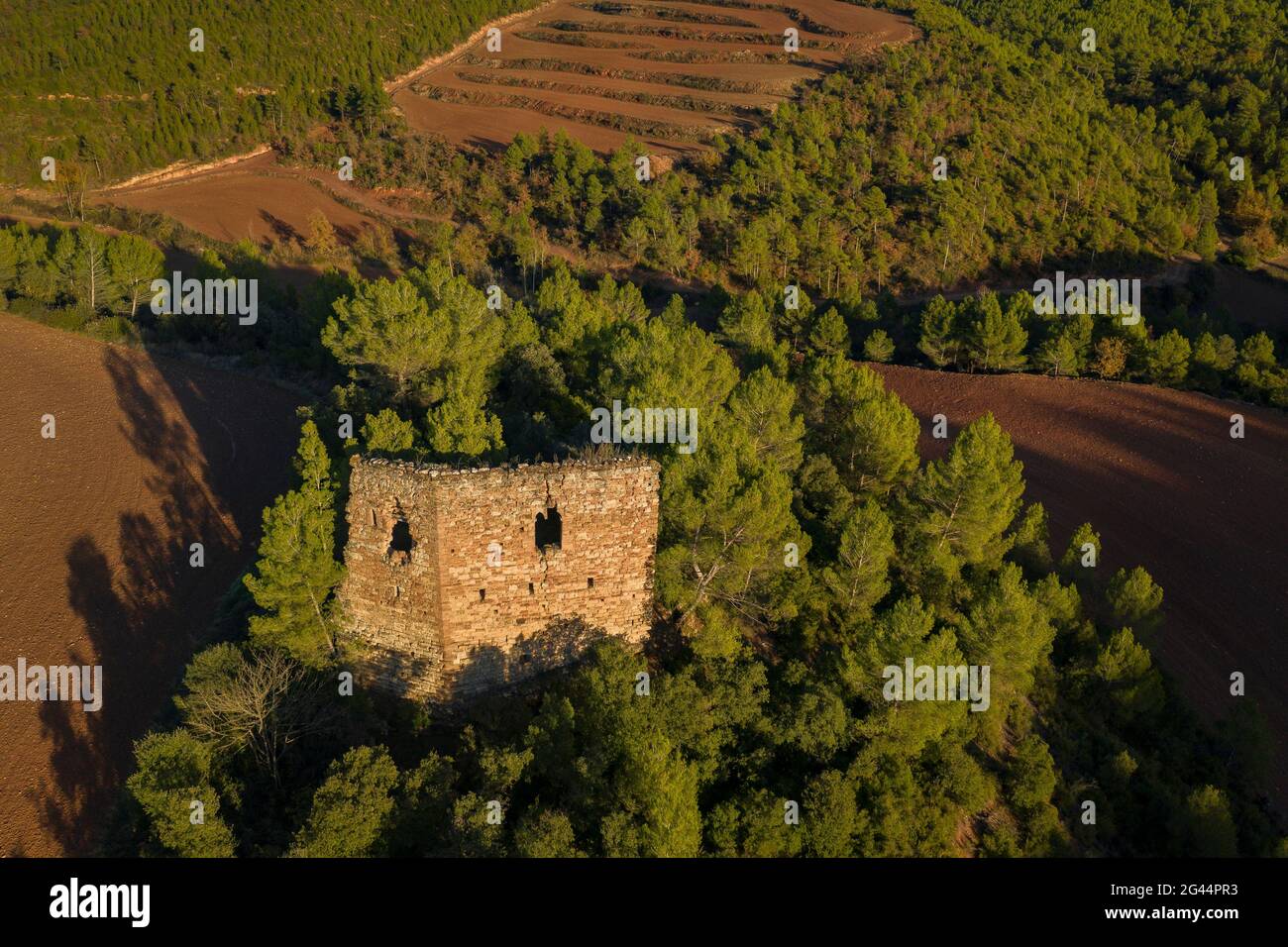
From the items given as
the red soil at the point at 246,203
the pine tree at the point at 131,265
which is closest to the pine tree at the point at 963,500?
the pine tree at the point at 131,265

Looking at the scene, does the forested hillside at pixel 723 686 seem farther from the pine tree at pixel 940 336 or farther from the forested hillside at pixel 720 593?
the pine tree at pixel 940 336

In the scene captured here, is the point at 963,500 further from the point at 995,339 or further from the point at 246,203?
the point at 246,203

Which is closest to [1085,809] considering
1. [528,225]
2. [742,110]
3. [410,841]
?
[410,841]

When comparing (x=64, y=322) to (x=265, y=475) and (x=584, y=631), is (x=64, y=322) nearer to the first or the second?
(x=265, y=475)

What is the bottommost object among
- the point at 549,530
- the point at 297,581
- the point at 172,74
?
the point at 297,581

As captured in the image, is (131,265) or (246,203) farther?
(246,203)

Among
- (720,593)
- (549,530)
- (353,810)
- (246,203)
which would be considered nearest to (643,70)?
(246,203)
